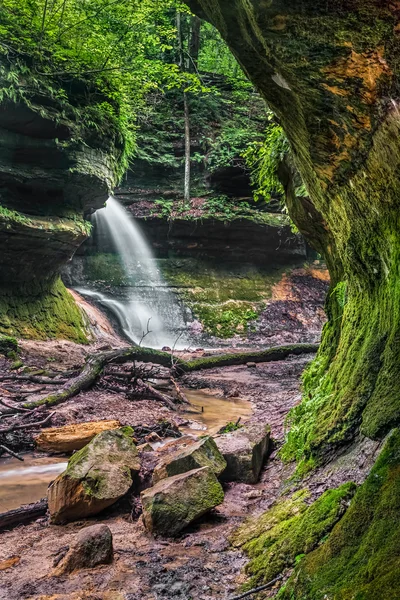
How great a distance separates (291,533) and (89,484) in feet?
5.56

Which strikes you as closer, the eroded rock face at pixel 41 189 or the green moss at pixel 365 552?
the green moss at pixel 365 552

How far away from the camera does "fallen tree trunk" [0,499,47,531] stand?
340 centimetres

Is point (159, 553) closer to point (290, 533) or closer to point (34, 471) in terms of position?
point (290, 533)

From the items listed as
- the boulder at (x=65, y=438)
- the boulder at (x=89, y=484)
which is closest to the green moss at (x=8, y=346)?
the boulder at (x=65, y=438)

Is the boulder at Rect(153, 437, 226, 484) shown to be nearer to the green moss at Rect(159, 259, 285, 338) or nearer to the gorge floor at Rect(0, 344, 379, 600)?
the gorge floor at Rect(0, 344, 379, 600)

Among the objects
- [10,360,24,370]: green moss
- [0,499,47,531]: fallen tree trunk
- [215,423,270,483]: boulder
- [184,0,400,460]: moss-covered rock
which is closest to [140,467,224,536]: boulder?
[215,423,270,483]: boulder

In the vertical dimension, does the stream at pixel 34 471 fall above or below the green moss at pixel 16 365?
above

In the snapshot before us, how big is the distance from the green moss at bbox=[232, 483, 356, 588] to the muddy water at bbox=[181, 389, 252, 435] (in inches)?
128

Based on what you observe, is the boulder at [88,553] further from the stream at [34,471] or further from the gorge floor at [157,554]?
the stream at [34,471]

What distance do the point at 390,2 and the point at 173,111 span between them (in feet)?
77.4

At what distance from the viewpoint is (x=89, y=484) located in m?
3.42

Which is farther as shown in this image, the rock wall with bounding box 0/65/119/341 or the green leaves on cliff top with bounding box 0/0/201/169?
the rock wall with bounding box 0/65/119/341

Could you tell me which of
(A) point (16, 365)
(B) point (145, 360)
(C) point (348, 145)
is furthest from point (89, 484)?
(A) point (16, 365)

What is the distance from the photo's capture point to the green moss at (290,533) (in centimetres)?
220
